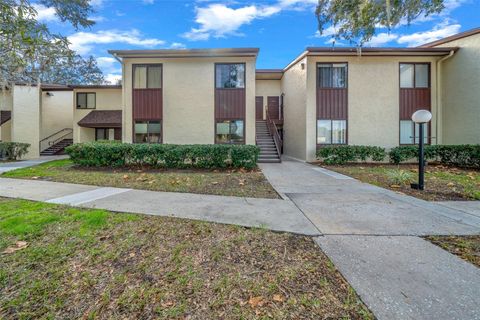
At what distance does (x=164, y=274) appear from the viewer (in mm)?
2592

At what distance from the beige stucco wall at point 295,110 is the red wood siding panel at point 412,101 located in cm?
539

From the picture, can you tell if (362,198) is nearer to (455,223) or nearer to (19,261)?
(455,223)

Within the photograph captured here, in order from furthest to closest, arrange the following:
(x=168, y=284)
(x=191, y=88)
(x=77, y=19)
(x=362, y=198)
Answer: (x=191, y=88)
(x=77, y=19)
(x=362, y=198)
(x=168, y=284)

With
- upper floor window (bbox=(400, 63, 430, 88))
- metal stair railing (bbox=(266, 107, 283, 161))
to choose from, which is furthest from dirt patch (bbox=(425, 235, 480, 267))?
upper floor window (bbox=(400, 63, 430, 88))

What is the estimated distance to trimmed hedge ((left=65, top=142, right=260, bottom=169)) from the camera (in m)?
9.89

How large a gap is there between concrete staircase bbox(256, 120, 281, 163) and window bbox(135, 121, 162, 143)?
5759mm

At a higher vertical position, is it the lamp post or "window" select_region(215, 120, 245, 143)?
"window" select_region(215, 120, 245, 143)

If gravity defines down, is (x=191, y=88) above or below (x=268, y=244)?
above

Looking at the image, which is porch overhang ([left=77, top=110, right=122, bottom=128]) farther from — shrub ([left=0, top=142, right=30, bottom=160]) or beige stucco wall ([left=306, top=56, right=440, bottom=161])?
beige stucco wall ([left=306, top=56, right=440, bottom=161])

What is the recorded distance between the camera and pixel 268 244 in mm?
3234

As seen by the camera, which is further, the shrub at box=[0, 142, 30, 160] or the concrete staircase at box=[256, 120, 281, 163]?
the shrub at box=[0, 142, 30, 160]

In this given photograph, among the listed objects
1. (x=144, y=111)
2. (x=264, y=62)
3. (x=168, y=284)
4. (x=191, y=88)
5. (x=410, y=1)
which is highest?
(x=264, y=62)

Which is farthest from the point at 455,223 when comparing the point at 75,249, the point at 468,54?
the point at 468,54

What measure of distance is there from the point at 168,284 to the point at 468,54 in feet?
55.4
